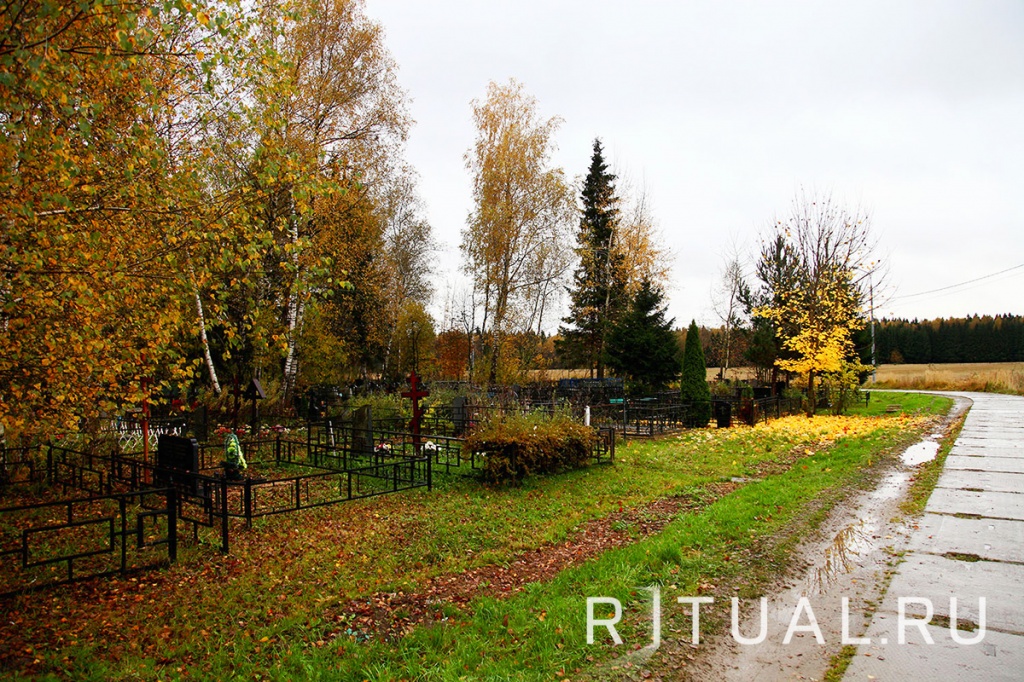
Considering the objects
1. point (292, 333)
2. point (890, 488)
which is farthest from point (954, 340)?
point (292, 333)

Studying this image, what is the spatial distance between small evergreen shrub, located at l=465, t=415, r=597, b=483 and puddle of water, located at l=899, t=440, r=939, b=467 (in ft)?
21.8

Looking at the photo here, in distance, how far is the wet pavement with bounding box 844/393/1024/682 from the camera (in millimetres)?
4004

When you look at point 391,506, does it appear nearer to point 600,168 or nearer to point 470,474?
point 470,474

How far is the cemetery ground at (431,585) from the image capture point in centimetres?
436

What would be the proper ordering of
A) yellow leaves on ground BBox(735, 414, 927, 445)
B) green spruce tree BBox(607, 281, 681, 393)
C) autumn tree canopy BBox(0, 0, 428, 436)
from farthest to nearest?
green spruce tree BBox(607, 281, 681, 393), yellow leaves on ground BBox(735, 414, 927, 445), autumn tree canopy BBox(0, 0, 428, 436)

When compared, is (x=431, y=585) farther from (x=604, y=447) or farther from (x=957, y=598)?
(x=604, y=447)

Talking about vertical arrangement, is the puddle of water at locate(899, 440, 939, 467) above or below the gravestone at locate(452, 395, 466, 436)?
below

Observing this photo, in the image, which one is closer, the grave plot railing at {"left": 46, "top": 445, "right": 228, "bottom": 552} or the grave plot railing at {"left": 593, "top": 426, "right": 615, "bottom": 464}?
the grave plot railing at {"left": 46, "top": 445, "right": 228, "bottom": 552}

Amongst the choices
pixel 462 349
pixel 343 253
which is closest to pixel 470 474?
pixel 343 253

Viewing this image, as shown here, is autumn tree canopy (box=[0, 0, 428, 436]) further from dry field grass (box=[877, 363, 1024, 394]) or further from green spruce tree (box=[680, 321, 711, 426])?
dry field grass (box=[877, 363, 1024, 394])

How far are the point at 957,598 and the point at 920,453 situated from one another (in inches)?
388

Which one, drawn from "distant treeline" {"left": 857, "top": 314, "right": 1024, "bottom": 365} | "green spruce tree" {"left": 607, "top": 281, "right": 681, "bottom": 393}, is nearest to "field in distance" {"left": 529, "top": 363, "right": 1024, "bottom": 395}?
"green spruce tree" {"left": 607, "top": 281, "right": 681, "bottom": 393}

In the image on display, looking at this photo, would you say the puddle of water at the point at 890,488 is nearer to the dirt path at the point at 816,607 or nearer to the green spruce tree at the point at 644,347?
the dirt path at the point at 816,607

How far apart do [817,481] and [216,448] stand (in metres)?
13.5
